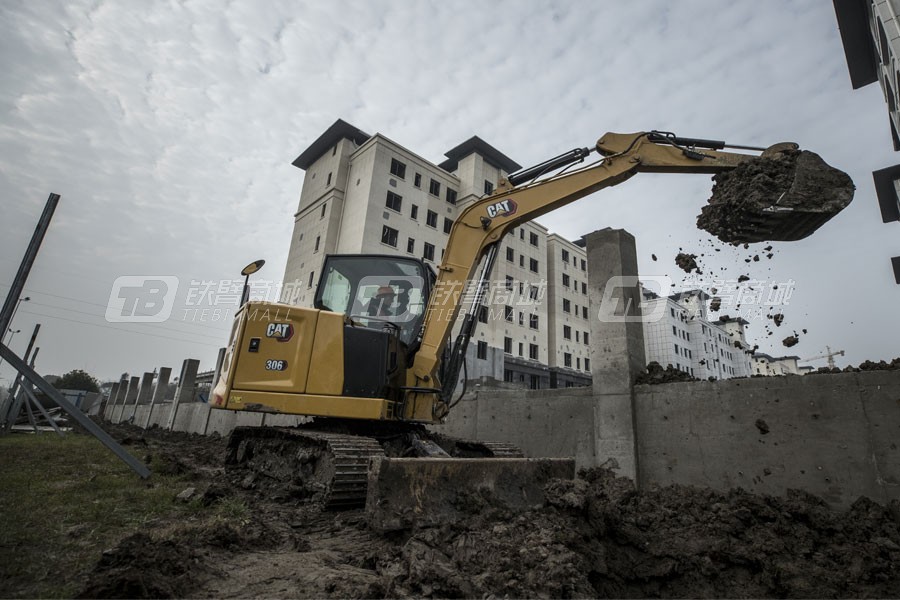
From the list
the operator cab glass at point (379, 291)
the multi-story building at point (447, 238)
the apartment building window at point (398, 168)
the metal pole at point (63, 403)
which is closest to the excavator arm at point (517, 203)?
the operator cab glass at point (379, 291)

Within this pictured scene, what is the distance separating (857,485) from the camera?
15.4ft

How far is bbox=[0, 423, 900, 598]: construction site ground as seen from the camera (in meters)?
2.80

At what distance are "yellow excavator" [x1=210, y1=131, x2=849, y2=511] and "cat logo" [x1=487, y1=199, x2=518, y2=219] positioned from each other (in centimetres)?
2

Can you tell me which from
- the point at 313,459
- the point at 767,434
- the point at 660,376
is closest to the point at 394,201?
the point at 660,376

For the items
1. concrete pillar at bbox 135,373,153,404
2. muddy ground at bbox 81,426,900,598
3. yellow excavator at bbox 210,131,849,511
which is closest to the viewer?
muddy ground at bbox 81,426,900,598

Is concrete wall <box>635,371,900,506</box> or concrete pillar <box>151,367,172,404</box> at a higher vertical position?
concrete pillar <box>151,367,172,404</box>

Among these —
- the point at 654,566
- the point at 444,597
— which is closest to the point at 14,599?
the point at 444,597

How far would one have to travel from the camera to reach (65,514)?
4.35 metres

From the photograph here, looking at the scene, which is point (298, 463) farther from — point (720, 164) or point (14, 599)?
point (720, 164)

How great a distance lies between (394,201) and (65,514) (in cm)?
2574

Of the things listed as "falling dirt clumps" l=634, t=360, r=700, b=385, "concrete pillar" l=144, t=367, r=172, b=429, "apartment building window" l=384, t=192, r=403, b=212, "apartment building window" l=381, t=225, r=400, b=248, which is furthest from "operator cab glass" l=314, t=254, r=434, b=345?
"concrete pillar" l=144, t=367, r=172, b=429

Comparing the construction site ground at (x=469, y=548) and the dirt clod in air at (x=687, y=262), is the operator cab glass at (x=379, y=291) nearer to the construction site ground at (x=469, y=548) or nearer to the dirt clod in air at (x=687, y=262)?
the construction site ground at (x=469, y=548)

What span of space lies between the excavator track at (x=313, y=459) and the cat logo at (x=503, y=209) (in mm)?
3466

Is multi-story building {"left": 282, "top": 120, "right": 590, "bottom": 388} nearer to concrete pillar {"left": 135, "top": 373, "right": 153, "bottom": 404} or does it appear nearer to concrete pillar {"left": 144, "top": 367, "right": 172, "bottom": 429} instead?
concrete pillar {"left": 144, "top": 367, "right": 172, "bottom": 429}
